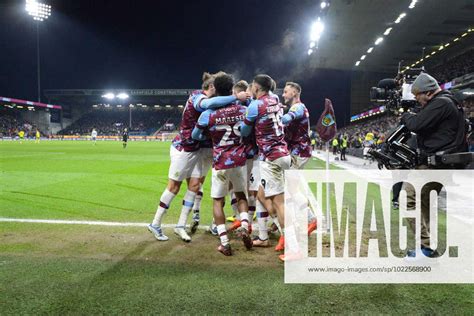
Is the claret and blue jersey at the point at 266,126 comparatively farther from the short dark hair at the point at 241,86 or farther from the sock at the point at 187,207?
the sock at the point at 187,207

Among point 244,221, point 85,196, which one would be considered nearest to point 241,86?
point 244,221

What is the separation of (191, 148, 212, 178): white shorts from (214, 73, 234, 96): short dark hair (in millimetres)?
1088

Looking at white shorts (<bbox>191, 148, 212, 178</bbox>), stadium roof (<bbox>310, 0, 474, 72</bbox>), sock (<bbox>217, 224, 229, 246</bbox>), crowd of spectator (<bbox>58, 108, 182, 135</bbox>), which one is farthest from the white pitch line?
crowd of spectator (<bbox>58, 108, 182, 135</bbox>)

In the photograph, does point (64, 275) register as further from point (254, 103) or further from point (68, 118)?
point (68, 118)

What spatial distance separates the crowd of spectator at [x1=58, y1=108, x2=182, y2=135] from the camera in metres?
71.8

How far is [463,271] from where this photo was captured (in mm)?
4094

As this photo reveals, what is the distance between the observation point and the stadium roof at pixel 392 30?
28.8 m

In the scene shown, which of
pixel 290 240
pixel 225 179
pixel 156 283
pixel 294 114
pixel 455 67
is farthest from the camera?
pixel 455 67

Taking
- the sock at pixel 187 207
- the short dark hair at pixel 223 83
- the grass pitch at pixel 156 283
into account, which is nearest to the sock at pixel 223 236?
the grass pitch at pixel 156 283

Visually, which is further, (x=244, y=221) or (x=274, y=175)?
(x=244, y=221)

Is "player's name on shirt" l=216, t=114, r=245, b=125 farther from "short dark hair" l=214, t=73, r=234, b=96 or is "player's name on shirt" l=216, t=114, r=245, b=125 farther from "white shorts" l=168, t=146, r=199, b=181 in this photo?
"white shorts" l=168, t=146, r=199, b=181

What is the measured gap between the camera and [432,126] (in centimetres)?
419

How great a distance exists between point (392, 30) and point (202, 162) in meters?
35.0

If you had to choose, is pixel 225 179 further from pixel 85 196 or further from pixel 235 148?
pixel 85 196
